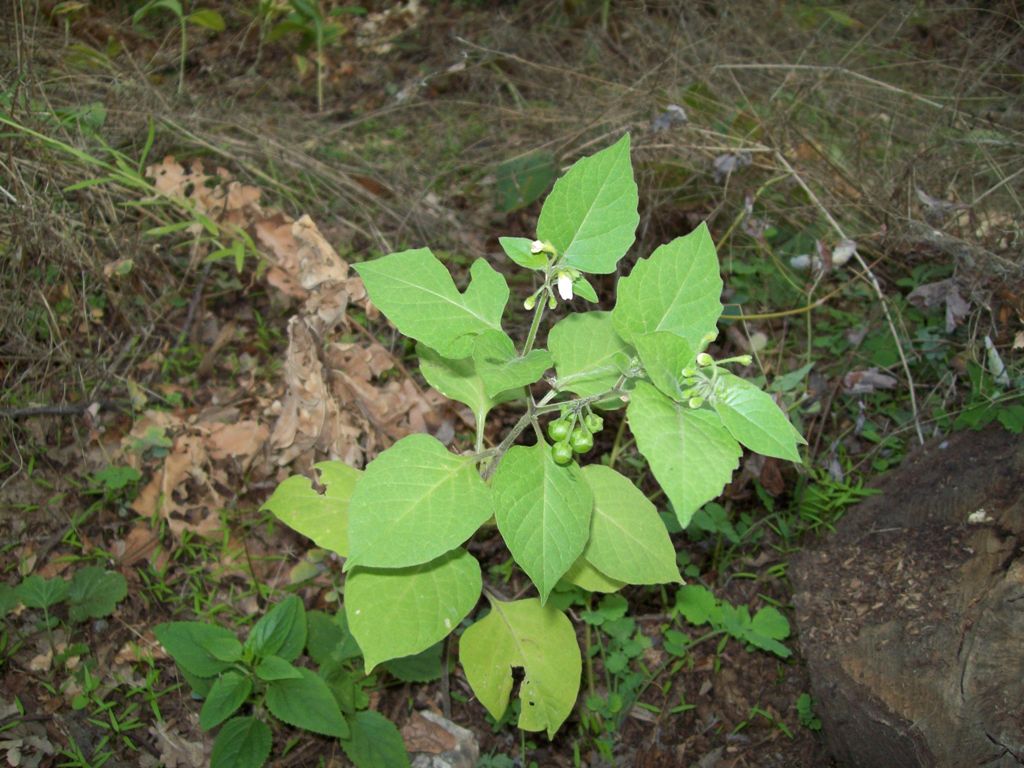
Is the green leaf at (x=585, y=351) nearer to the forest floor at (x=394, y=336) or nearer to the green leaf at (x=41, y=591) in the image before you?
the forest floor at (x=394, y=336)

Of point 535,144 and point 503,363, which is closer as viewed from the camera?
point 503,363

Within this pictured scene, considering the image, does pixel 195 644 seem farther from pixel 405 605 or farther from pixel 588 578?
pixel 588 578

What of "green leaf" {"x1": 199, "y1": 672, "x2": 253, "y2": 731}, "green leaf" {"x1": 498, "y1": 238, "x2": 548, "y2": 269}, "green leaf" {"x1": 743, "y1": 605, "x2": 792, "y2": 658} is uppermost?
"green leaf" {"x1": 498, "y1": 238, "x2": 548, "y2": 269}

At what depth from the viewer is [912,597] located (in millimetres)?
2062

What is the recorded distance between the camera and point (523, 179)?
366 centimetres

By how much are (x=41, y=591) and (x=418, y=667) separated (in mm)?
1222

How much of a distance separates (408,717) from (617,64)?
3.79 metres

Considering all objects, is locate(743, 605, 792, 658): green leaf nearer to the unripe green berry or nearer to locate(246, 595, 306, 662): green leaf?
the unripe green berry

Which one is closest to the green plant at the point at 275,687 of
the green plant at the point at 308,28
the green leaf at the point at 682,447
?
the green leaf at the point at 682,447

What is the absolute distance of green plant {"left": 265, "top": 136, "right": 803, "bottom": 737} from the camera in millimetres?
1332

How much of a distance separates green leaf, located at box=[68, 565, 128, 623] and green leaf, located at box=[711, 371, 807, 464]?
2.07m

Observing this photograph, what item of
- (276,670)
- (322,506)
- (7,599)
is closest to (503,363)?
(322,506)

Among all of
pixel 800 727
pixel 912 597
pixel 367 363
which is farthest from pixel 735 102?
pixel 800 727

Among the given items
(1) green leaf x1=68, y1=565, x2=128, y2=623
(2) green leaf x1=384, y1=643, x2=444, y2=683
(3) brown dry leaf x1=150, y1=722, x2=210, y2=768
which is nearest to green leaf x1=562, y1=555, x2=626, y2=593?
(2) green leaf x1=384, y1=643, x2=444, y2=683
